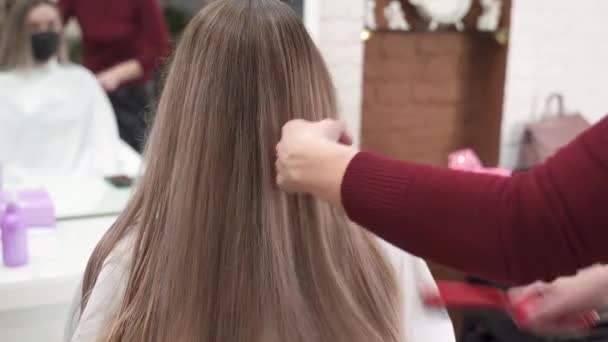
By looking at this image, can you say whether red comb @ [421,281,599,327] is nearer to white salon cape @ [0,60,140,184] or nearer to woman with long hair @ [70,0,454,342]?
woman with long hair @ [70,0,454,342]

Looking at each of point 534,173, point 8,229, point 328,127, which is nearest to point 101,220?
point 8,229

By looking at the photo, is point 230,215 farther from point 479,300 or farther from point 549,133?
point 549,133

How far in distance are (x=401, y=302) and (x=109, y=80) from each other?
3.40 ft

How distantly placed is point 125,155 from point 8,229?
44cm

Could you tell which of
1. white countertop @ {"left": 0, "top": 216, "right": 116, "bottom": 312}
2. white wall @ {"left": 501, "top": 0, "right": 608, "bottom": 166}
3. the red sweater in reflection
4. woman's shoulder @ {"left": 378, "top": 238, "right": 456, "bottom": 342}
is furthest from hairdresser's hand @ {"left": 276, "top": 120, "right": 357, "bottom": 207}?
white wall @ {"left": 501, "top": 0, "right": 608, "bottom": 166}

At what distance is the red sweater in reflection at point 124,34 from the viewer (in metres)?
1.61

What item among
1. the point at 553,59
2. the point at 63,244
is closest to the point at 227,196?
the point at 63,244

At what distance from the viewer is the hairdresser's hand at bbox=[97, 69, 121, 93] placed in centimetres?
168

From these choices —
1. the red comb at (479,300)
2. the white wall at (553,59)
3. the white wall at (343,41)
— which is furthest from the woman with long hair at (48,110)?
the white wall at (553,59)

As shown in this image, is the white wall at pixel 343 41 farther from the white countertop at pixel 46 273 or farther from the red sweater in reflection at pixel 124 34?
the white countertop at pixel 46 273

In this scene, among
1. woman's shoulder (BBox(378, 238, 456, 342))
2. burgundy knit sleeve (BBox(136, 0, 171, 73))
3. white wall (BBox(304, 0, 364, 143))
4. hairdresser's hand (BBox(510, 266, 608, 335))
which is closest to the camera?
hairdresser's hand (BBox(510, 266, 608, 335))

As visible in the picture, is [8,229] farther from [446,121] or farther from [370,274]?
[446,121]

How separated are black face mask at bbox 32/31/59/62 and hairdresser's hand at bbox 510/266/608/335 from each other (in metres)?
1.23

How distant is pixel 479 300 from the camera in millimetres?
1389
